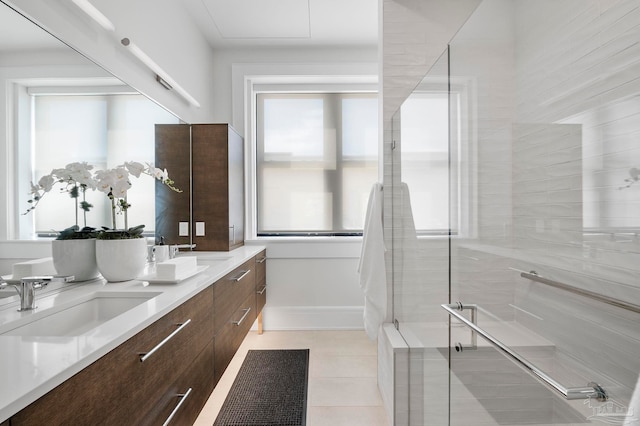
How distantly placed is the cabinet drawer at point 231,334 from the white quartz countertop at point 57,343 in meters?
0.51

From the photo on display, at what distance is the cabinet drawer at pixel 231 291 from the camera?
1.71 m

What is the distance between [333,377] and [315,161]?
1949 mm

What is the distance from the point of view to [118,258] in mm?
1427

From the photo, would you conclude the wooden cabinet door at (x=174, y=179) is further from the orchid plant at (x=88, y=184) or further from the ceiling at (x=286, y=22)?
the ceiling at (x=286, y=22)

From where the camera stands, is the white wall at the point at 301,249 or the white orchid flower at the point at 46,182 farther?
the white wall at the point at 301,249

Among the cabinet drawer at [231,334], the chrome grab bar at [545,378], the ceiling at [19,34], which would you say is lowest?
the cabinet drawer at [231,334]

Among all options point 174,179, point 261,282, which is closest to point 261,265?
point 261,282

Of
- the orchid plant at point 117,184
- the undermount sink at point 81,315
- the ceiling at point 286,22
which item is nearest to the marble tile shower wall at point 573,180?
the undermount sink at point 81,315

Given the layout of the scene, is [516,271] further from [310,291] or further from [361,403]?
[310,291]

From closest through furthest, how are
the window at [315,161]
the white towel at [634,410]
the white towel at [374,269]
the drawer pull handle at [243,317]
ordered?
the white towel at [634,410] → the white towel at [374,269] → the drawer pull handle at [243,317] → the window at [315,161]

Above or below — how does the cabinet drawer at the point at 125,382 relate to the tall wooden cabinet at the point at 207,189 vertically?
below

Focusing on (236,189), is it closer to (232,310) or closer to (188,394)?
(232,310)

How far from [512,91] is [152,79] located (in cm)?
207

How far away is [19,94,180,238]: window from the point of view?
1.25m
